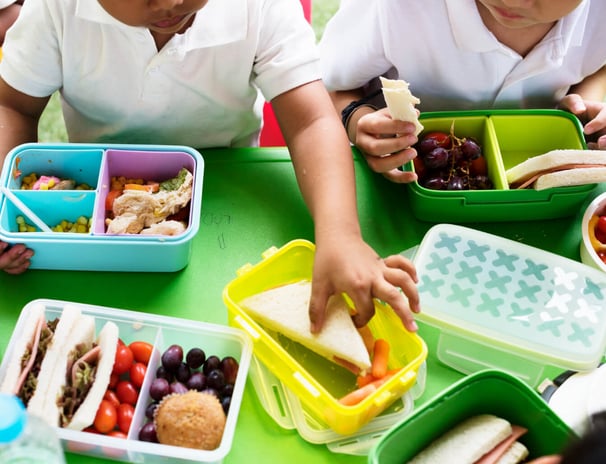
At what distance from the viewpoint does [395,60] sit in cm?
102

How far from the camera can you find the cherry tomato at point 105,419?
2.26 feet

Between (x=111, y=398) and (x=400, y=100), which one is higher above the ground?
(x=400, y=100)

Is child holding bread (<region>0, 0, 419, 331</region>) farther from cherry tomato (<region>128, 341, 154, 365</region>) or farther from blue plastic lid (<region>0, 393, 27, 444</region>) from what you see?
blue plastic lid (<region>0, 393, 27, 444</region>)

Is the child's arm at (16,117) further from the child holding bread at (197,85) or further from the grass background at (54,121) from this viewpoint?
the grass background at (54,121)

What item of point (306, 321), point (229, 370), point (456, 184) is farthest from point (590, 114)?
point (229, 370)

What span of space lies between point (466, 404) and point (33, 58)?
674mm

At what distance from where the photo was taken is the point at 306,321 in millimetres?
768

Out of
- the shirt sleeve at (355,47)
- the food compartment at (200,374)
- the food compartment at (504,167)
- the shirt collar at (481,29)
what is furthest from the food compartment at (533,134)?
the food compartment at (200,374)

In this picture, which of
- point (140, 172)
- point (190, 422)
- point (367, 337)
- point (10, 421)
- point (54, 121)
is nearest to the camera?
point (10, 421)

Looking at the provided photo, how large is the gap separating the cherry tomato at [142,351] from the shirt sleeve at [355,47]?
536 millimetres

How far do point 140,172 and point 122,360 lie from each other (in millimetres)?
264

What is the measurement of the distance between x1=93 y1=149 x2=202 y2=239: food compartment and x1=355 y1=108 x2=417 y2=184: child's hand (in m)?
0.23

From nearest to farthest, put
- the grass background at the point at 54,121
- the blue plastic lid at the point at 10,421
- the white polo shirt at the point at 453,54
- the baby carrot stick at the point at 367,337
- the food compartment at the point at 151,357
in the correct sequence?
1. the blue plastic lid at the point at 10,421
2. the food compartment at the point at 151,357
3. the baby carrot stick at the point at 367,337
4. the white polo shirt at the point at 453,54
5. the grass background at the point at 54,121

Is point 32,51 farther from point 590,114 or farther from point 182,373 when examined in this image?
point 590,114
